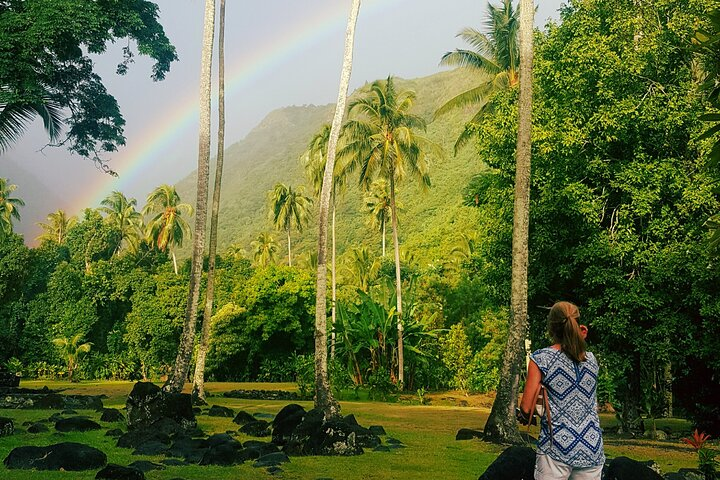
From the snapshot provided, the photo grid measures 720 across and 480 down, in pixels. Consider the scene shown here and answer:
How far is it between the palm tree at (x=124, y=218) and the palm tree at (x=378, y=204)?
20.7 meters

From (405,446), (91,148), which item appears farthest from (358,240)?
(405,446)

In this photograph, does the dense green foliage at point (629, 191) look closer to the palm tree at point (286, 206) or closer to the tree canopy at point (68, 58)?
the tree canopy at point (68, 58)

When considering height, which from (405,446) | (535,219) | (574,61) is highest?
(574,61)

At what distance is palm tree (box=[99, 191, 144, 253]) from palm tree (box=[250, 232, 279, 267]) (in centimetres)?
1337

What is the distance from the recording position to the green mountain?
58309 mm

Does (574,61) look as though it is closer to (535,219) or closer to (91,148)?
(535,219)

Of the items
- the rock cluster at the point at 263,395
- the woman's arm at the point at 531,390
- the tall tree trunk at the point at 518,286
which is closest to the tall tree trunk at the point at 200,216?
the tall tree trunk at the point at 518,286

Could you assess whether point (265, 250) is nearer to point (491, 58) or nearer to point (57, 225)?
point (57, 225)

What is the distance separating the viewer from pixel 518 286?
14422 millimetres

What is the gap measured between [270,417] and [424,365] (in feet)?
52.3

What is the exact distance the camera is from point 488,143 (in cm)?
2150

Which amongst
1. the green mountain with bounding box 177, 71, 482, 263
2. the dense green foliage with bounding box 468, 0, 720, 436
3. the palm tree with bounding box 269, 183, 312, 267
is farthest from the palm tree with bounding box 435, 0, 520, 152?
the palm tree with bounding box 269, 183, 312, 267

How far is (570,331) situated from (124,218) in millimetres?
61316

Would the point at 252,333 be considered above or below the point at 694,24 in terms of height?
below
